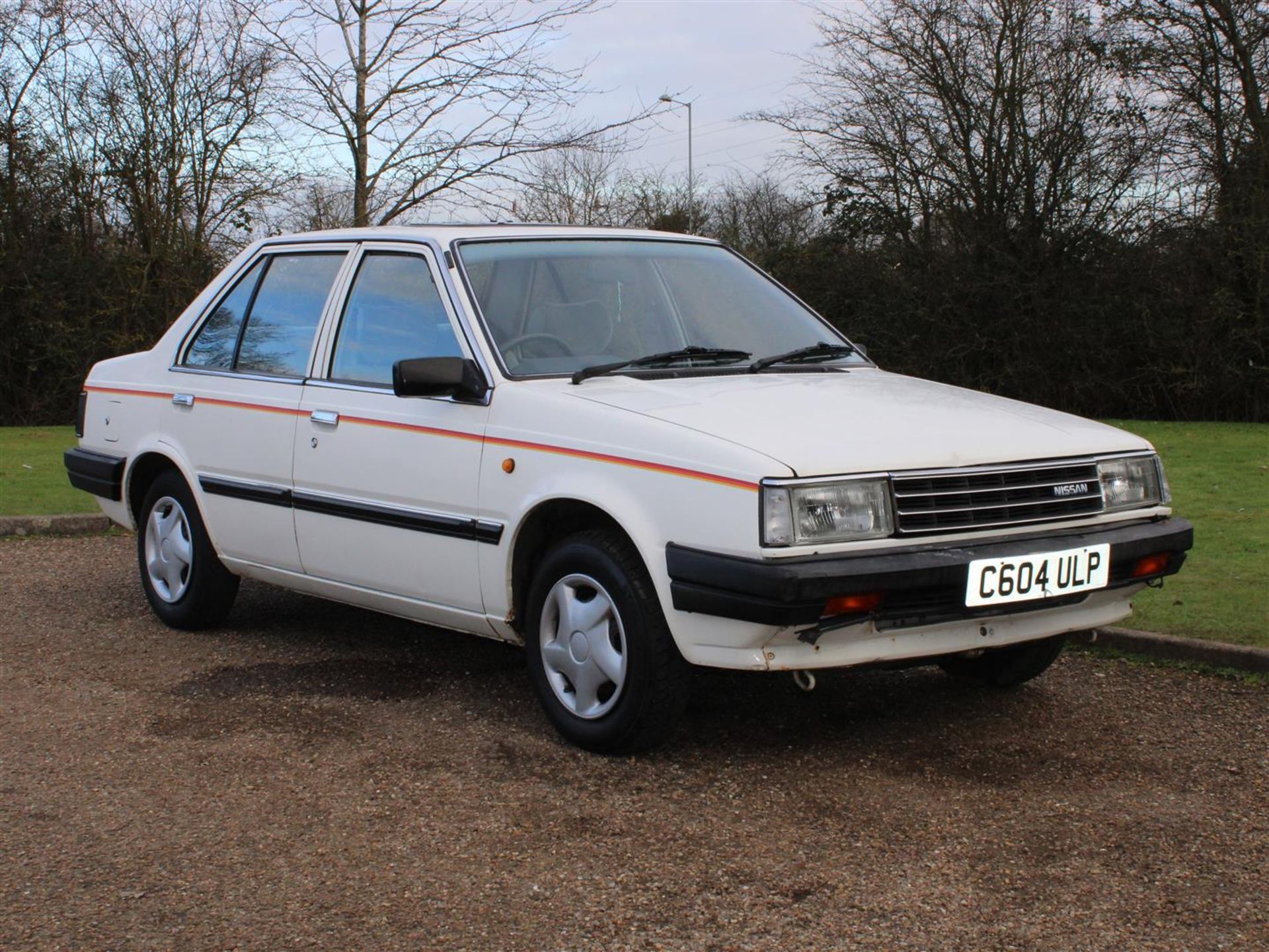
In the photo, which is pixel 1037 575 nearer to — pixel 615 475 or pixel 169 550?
pixel 615 475

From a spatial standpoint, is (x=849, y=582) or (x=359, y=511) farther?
(x=359, y=511)

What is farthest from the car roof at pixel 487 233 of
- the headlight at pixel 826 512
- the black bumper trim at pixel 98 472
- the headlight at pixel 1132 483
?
the headlight at pixel 1132 483

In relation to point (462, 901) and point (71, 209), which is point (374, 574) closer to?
point (462, 901)

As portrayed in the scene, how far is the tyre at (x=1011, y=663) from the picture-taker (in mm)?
5375

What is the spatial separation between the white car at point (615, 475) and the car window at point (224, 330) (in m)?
0.01

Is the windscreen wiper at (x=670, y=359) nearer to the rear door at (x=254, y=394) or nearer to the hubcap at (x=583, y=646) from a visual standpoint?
the hubcap at (x=583, y=646)

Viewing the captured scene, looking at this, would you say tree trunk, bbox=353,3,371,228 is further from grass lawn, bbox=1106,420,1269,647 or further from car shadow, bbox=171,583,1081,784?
car shadow, bbox=171,583,1081,784

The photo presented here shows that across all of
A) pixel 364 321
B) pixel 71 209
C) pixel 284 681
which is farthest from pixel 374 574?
pixel 71 209

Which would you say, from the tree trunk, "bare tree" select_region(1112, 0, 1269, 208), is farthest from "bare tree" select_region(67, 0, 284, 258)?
"bare tree" select_region(1112, 0, 1269, 208)

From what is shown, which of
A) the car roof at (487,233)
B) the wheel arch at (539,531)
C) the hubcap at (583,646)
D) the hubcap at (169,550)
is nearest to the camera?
the hubcap at (583,646)

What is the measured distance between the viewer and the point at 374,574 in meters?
5.46

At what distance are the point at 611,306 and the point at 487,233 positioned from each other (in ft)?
2.00

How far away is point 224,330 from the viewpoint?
6.48 meters

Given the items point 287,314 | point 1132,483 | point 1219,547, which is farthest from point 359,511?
point 1219,547
